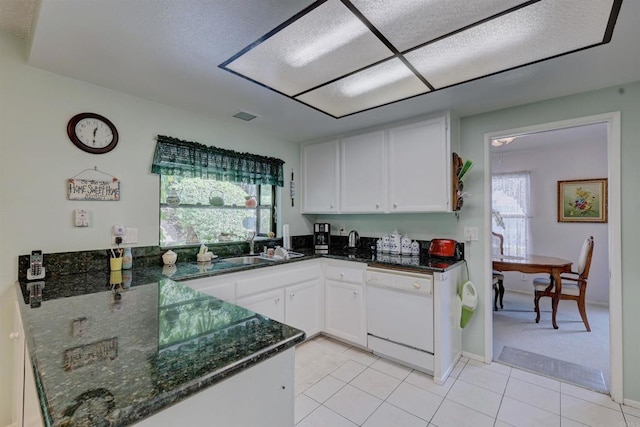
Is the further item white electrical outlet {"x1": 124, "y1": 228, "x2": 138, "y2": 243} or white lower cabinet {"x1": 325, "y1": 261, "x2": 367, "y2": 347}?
white lower cabinet {"x1": 325, "y1": 261, "x2": 367, "y2": 347}

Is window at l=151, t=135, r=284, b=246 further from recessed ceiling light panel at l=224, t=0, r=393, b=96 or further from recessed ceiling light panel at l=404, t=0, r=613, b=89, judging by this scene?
recessed ceiling light panel at l=404, t=0, r=613, b=89

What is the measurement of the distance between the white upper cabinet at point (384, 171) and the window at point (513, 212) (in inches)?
119

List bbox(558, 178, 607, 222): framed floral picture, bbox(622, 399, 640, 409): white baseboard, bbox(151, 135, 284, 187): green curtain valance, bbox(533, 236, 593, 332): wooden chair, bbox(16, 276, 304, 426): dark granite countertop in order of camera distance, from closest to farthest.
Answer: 1. bbox(16, 276, 304, 426): dark granite countertop
2. bbox(622, 399, 640, 409): white baseboard
3. bbox(151, 135, 284, 187): green curtain valance
4. bbox(533, 236, 593, 332): wooden chair
5. bbox(558, 178, 607, 222): framed floral picture

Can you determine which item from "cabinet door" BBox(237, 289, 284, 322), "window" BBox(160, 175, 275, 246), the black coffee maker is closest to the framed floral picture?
the black coffee maker

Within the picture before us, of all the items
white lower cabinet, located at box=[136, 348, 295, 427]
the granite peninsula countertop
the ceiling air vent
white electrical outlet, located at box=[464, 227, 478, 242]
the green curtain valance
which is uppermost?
the ceiling air vent

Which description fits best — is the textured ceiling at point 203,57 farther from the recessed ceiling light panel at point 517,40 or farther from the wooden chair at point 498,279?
the wooden chair at point 498,279

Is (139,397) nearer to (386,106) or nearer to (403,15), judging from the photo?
(403,15)

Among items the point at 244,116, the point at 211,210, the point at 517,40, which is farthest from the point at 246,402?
the point at 244,116

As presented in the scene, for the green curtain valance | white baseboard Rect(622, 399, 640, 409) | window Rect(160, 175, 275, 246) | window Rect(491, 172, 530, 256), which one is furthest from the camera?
window Rect(491, 172, 530, 256)

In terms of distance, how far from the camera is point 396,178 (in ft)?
9.39

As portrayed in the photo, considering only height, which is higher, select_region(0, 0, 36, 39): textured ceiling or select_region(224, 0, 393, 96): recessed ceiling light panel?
select_region(0, 0, 36, 39): textured ceiling

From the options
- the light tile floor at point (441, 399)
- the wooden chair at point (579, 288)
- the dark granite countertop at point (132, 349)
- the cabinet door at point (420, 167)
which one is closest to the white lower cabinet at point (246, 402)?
the dark granite countertop at point (132, 349)

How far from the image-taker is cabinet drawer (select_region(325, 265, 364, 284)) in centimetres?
275

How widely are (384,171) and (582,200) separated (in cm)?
361
